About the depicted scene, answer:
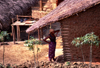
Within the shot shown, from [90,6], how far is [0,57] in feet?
17.4

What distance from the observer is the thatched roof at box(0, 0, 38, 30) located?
13.8 meters

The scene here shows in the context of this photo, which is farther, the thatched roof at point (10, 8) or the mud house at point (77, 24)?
the thatched roof at point (10, 8)

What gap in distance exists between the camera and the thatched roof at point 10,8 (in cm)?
1377

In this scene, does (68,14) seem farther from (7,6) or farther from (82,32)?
(7,6)

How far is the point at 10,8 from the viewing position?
579 inches

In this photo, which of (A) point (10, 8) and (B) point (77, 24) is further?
(A) point (10, 8)

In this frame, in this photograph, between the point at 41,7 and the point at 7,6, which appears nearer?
the point at 7,6

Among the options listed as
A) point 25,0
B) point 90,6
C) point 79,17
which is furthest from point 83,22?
point 25,0

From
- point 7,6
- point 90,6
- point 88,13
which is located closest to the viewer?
point 90,6

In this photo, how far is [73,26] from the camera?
5.75 meters

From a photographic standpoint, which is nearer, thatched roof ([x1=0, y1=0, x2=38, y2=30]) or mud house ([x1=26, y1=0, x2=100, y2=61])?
mud house ([x1=26, y1=0, x2=100, y2=61])

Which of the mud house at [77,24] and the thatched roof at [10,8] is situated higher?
the thatched roof at [10,8]

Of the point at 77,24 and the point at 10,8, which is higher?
the point at 10,8

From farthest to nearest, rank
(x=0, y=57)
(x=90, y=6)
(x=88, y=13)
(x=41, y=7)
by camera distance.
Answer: (x=41, y=7)
(x=0, y=57)
(x=88, y=13)
(x=90, y=6)
